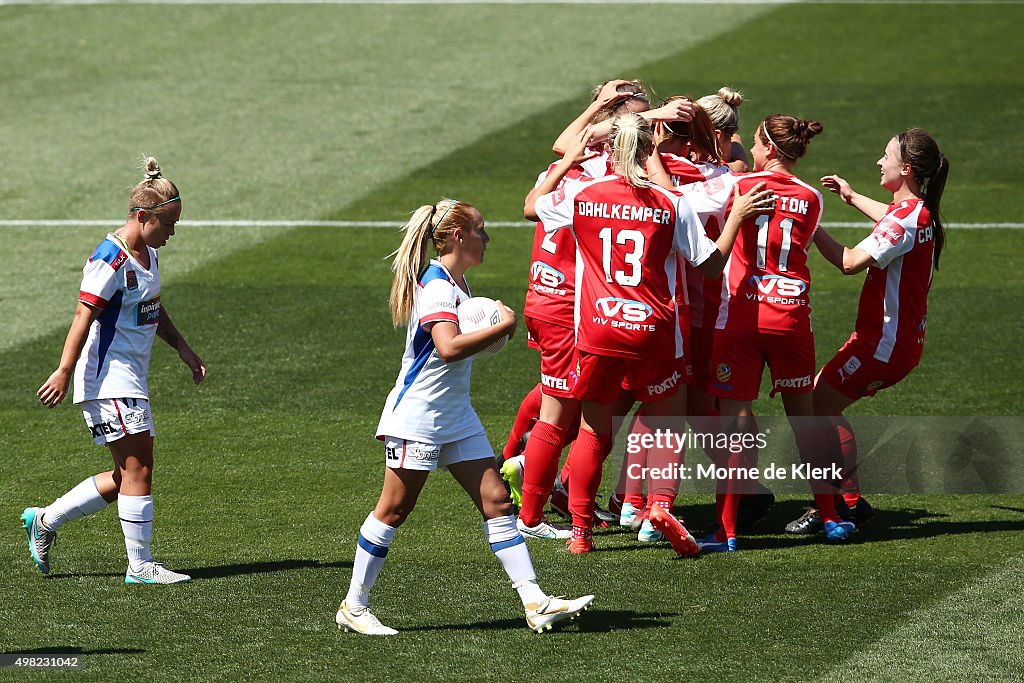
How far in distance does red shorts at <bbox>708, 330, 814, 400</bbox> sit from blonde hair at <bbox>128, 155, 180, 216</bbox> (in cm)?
271

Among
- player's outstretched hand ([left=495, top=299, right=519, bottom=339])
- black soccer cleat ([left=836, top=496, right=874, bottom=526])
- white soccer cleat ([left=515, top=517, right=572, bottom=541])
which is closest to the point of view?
player's outstretched hand ([left=495, top=299, right=519, bottom=339])

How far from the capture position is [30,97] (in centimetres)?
1809

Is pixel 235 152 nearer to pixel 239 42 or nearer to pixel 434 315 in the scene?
pixel 239 42

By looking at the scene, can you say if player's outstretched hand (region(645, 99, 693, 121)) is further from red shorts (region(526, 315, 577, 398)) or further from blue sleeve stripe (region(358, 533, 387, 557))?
blue sleeve stripe (region(358, 533, 387, 557))

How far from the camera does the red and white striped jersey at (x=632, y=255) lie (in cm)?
650

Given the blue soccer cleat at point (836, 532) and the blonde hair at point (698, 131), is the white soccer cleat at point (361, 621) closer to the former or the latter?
the blue soccer cleat at point (836, 532)

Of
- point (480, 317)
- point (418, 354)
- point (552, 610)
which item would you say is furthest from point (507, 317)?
point (552, 610)

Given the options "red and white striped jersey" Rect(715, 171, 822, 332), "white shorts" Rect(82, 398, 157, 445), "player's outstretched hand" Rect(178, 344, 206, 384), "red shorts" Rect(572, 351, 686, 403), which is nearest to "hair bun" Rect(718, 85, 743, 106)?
"red and white striped jersey" Rect(715, 171, 822, 332)

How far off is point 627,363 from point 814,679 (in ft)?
5.74

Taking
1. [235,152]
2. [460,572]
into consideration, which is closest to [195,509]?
[460,572]

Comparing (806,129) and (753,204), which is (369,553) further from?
(806,129)

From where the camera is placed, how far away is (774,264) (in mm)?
7062

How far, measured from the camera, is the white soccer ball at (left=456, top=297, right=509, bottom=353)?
579cm

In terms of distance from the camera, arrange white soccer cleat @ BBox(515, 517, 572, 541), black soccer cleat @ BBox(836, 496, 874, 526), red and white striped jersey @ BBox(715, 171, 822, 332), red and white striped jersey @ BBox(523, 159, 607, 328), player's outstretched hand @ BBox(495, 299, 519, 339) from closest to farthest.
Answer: player's outstretched hand @ BBox(495, 299, 519, 339)
red and white striped jersey @ BBox(715, 171, 822, 332)
red and white striped jersey @ BBox(523, 159, 607, 328)
white soccer cleat @ BBox(515, 517, 572, 541)
black soccer cleat @ BBox(836, 496, 874, 526)
